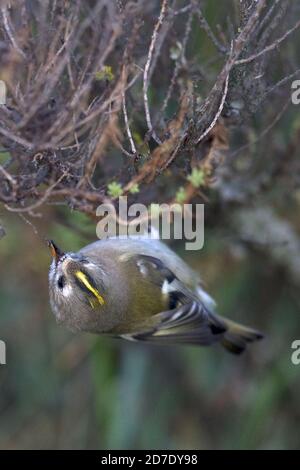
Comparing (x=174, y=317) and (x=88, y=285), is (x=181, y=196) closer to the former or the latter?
(x=88, y=285)

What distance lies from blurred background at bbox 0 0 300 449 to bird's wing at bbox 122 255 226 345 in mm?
344

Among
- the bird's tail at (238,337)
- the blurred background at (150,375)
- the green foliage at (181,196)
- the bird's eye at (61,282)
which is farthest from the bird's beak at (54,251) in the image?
the blurred background at (150,375)

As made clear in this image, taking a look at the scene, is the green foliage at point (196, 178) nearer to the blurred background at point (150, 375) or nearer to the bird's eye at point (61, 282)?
the bird's eye at point (61, 282)

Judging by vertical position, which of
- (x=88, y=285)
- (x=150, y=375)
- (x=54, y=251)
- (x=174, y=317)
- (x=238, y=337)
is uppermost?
(x=54, y=251)

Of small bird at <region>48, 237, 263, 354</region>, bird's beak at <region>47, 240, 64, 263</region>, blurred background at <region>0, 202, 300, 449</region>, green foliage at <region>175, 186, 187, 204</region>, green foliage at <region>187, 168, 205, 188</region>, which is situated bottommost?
blurred background at <region>0, 202, 300, 449</region>

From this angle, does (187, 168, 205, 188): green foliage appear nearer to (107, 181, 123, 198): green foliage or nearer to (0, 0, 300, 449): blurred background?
(0, 0, 300, 449): blurred background

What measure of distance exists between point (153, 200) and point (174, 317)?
766mm

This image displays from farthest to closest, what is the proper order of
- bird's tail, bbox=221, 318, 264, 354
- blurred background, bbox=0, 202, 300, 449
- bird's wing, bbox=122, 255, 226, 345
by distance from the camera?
1. blurred background, bbox=0, 202, 300, 449
2. bird's tail, bbox=221, 318, 264, 354
3. bird's wing, bbox=122, 255, 226, 345

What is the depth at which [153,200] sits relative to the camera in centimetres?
363

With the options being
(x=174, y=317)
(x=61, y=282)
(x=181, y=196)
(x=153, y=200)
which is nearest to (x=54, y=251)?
(x=61, y=282)

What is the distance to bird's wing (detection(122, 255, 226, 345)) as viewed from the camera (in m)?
4.18

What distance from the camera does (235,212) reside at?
476 centimetres

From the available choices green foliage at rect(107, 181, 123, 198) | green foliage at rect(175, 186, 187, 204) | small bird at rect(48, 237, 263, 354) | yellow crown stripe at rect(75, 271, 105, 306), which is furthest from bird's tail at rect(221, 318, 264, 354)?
green foliage at rect(107, 181, 123, 198)

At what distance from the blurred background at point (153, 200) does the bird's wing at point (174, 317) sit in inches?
13.5
